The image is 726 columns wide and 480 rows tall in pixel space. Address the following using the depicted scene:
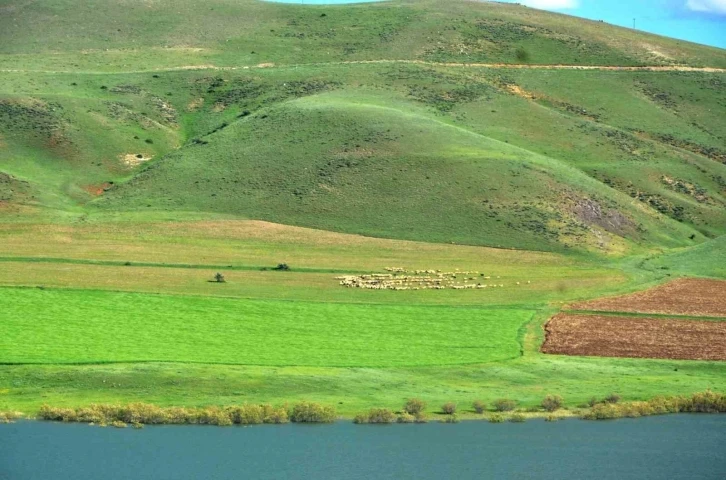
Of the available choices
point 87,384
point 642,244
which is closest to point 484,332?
point 87,384

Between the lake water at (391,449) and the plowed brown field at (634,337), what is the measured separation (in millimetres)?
12605

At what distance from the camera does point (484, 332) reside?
7819 cm

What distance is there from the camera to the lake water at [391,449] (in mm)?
53719

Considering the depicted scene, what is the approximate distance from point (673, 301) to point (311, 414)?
120 feet

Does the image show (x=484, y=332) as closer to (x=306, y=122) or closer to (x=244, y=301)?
(x=244, y=301)

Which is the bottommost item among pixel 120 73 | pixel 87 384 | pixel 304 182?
pixel 87 384

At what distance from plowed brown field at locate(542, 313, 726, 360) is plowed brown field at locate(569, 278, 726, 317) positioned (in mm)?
2521

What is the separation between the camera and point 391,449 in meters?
56.5

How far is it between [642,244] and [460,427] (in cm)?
6381

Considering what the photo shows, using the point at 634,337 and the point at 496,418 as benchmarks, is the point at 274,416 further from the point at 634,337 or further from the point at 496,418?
the point at 634,337

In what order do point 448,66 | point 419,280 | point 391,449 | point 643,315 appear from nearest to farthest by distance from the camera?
point 391,449 → point 643,315 → point 419,280 → point 448,66

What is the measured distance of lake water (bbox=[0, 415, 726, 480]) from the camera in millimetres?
53719

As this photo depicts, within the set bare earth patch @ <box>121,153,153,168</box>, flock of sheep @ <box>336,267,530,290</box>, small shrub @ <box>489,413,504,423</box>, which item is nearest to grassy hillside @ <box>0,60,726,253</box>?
bare earth patch @ <box>121,153,153,168</box>

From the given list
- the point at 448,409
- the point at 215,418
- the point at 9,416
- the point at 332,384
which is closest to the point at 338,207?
the point at 332,384
